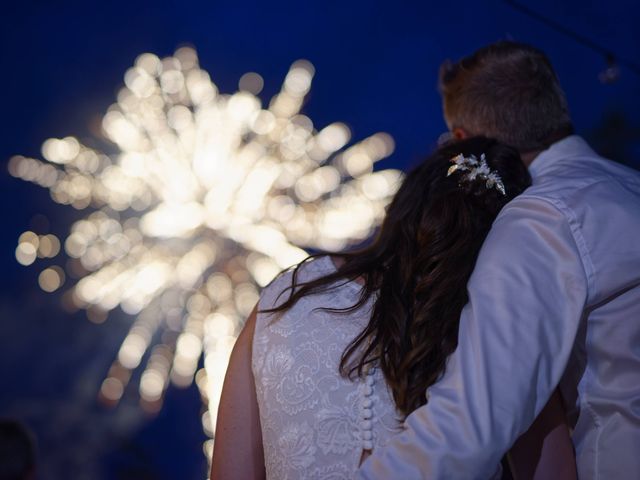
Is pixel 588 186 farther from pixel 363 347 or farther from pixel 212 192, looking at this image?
pixel 212 192

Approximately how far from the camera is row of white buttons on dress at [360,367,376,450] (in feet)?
5.76

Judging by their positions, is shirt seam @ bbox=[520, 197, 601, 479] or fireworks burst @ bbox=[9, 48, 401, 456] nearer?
shirt seam @ bbox=[520, 197, 601, 479]

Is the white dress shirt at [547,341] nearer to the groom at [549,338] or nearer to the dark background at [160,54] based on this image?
the groom at [549,338]

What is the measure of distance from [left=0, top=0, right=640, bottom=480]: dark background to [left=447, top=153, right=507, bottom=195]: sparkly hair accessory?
11.2 meters

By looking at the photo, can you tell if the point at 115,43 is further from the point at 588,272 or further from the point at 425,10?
the point at 588,272

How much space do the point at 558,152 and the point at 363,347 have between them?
0.91 m

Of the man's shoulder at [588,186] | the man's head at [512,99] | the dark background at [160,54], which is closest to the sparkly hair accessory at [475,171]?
the man's shoulder at [588,186]

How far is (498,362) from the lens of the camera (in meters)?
1.53

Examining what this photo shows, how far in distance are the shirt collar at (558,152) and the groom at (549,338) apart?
1 centimetres

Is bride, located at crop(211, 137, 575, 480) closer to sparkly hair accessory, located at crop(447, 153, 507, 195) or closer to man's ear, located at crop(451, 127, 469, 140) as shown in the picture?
sparkly hair accessory, located at crop(447, 153, 507, 195)

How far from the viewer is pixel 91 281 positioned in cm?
1472

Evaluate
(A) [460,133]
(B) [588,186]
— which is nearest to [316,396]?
(B) [588,186]

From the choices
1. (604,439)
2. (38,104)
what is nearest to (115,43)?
(38,104)

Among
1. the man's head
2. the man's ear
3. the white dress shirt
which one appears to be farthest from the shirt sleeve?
the man's ear
